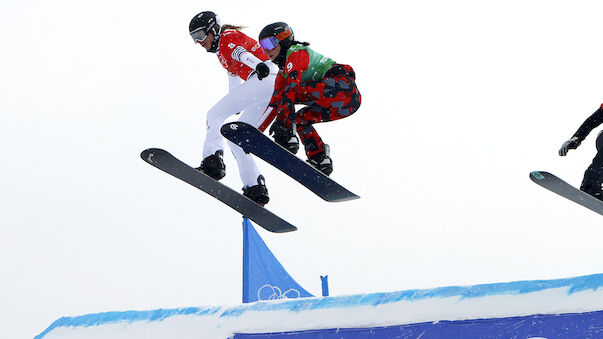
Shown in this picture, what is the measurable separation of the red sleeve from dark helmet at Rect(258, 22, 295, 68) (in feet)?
0.53

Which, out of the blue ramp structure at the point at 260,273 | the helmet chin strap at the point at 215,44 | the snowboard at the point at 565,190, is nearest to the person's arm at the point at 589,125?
the snowboard at the point at 565,190

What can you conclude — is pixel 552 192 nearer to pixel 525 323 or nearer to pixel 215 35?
pixel 215 35

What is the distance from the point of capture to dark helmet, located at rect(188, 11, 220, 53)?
23.8 feet

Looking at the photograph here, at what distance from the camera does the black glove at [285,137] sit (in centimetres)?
686

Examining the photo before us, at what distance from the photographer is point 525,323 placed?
3.35 m

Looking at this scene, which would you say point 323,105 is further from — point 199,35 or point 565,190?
point 565,190

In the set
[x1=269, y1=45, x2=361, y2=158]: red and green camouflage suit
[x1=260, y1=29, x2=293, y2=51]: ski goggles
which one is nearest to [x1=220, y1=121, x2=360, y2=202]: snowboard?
[x1=269, y1=45, x2=361, y2=158]: red and green camouflage suit

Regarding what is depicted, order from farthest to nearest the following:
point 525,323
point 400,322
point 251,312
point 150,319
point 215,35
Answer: point 215,35 < point 150,319 < point 251,312 < point 400,322 < point 525,323

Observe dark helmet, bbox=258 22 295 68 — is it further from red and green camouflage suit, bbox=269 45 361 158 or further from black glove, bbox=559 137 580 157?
black glove, bbox=559 137 580 157

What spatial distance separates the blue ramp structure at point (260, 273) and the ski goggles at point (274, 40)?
2.66m

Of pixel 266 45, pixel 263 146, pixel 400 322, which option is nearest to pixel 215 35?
pixel 266 45

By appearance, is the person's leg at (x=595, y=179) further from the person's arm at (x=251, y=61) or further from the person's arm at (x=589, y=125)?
the person's arm at (x=251, y=61)

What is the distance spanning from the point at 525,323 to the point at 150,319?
202 centimetres

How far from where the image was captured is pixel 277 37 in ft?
22.4
